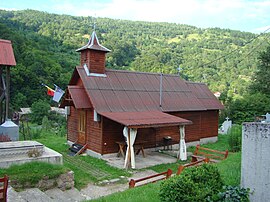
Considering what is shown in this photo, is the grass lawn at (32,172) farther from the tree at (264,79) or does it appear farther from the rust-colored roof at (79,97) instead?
the tree at (264,79)

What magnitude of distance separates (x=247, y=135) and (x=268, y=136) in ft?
1.20

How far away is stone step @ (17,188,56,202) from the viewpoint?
284 inches

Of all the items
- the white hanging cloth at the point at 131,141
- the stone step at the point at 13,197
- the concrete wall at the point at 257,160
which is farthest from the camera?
the white hanging cloth at the point at 131,141

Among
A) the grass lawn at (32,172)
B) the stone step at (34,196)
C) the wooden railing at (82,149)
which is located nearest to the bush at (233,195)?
the stone step at (34,196)

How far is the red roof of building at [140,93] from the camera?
14.1m

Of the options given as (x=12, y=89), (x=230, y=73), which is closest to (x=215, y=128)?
(x=12, y=89)

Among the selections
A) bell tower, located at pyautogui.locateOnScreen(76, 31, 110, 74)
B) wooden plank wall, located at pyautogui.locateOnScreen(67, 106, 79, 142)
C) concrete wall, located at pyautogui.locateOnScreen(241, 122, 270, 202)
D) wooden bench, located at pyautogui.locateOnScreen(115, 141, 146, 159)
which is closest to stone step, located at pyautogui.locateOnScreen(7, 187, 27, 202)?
concrete wall, located at pyautogui.locateOnScreen(241, 122, 270, 202)

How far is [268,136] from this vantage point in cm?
479

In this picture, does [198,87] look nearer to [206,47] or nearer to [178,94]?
[178,94]

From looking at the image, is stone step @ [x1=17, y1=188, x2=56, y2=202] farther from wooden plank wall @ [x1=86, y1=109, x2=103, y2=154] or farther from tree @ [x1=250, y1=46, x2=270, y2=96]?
tree @ [x1=250, y1=46, x2=270, y2=96]

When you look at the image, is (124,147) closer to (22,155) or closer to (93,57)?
(93,57)

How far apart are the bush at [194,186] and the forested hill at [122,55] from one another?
1561 cm

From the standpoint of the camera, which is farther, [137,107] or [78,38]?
[78,38]

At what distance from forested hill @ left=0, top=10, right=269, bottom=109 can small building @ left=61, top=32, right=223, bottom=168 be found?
6639 millimetres
